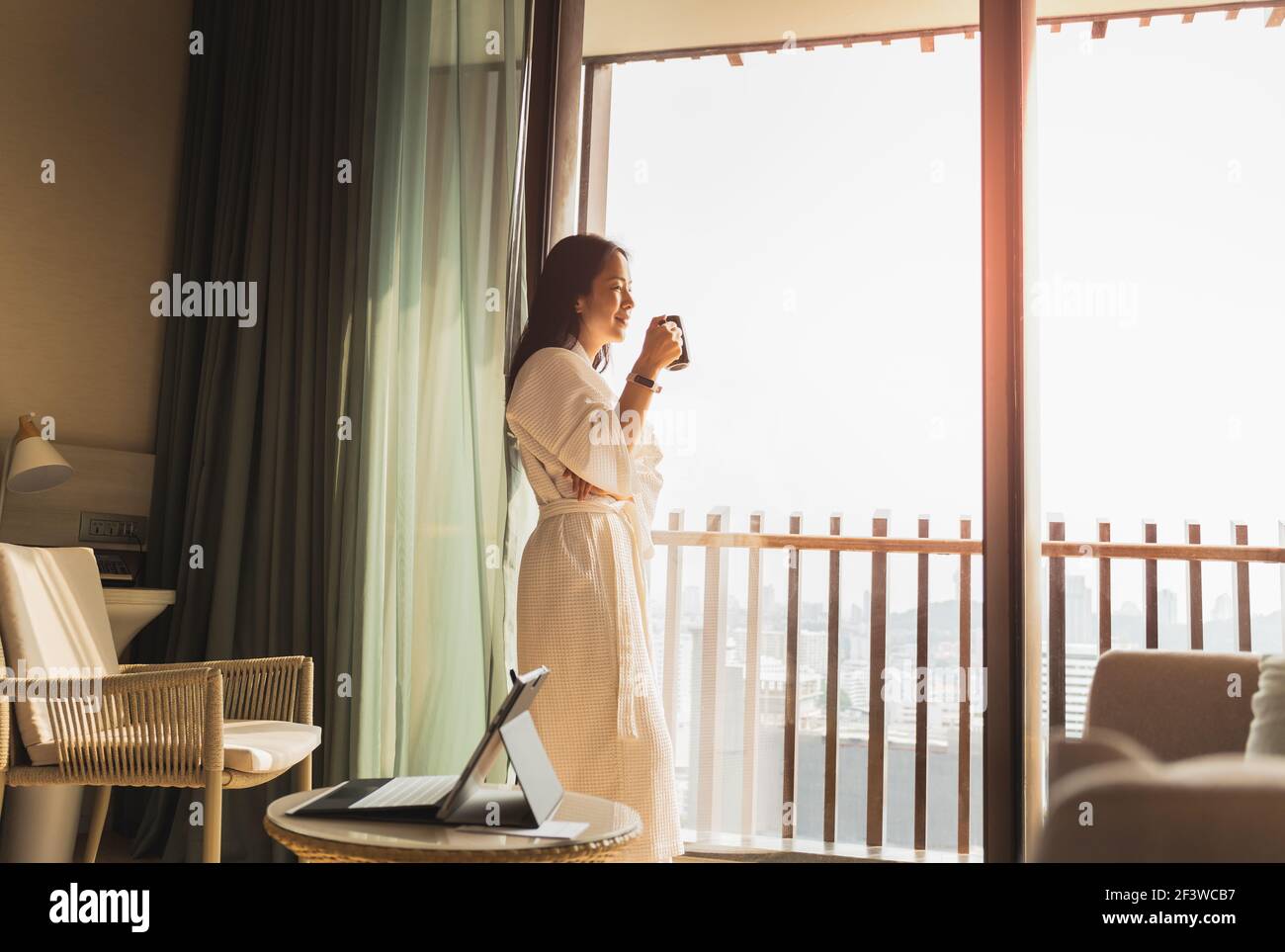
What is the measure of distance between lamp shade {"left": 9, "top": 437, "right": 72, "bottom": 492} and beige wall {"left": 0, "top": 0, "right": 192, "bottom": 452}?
14.1 inches

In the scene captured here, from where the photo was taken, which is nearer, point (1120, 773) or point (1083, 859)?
point (1083, 859)

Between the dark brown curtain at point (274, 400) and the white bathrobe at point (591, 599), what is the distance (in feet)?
2.90

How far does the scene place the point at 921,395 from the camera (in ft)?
8.32

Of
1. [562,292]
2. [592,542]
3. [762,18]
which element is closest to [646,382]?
[562,292]

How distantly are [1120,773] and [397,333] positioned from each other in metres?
2.04

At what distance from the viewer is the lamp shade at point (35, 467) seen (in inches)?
102

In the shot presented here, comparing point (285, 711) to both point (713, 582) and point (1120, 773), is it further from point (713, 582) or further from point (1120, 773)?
point (1120, 773)

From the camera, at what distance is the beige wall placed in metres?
2.96

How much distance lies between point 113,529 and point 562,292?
172cm

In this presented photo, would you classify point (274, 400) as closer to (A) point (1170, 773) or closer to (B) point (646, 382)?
(B) point (646, 382)

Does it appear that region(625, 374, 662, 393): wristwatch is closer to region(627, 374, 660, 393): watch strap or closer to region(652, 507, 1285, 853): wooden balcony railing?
region(627, 374, 660, 393): watch strap

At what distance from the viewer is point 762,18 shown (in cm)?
278

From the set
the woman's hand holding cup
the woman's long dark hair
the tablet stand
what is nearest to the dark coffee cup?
the woman's hand holding cup
